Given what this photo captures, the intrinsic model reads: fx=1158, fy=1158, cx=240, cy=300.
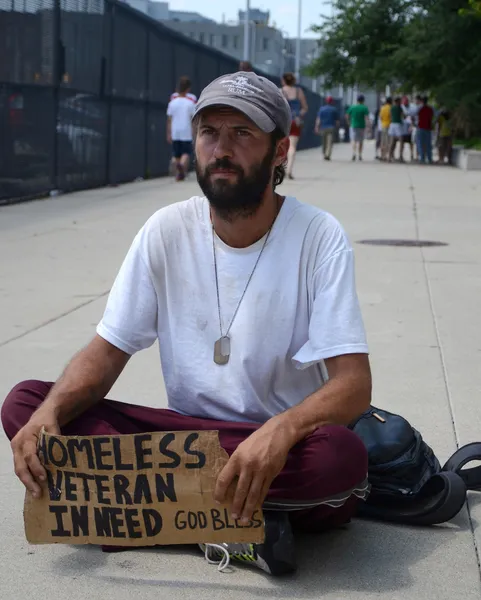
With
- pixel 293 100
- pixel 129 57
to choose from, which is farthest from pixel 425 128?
pixel 129 57

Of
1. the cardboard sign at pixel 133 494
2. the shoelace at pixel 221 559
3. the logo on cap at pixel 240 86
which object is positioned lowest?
the shoelace at pixel 221 559

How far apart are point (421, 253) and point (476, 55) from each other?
756 inches

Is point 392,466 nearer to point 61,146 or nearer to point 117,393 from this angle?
point 117,393

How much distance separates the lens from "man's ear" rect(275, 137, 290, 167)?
11.6 feet

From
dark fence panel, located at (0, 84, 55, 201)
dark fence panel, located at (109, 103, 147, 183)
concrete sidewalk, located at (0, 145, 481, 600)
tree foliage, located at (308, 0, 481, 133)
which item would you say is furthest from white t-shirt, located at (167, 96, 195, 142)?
tree foliage, located at (308, 0, 481, 133)

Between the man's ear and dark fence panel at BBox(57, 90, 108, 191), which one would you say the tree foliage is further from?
the man's ear

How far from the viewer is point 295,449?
329 cm

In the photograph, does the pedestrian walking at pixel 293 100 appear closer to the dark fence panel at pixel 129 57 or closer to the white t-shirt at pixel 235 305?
the dark fence panel at pixel 129 57

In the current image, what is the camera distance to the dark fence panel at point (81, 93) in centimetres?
1397

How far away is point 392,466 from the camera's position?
148 inches

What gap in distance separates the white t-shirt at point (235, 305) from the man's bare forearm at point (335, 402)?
3.5 inches

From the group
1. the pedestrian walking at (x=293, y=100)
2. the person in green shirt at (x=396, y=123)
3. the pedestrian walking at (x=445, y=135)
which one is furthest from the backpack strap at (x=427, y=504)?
the pedestrian walking at (x=445, y=135)

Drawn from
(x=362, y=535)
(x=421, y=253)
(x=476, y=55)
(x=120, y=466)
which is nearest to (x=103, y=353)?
(x=120, y=466)

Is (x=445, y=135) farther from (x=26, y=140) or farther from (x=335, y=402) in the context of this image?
(x=335, y=402)
